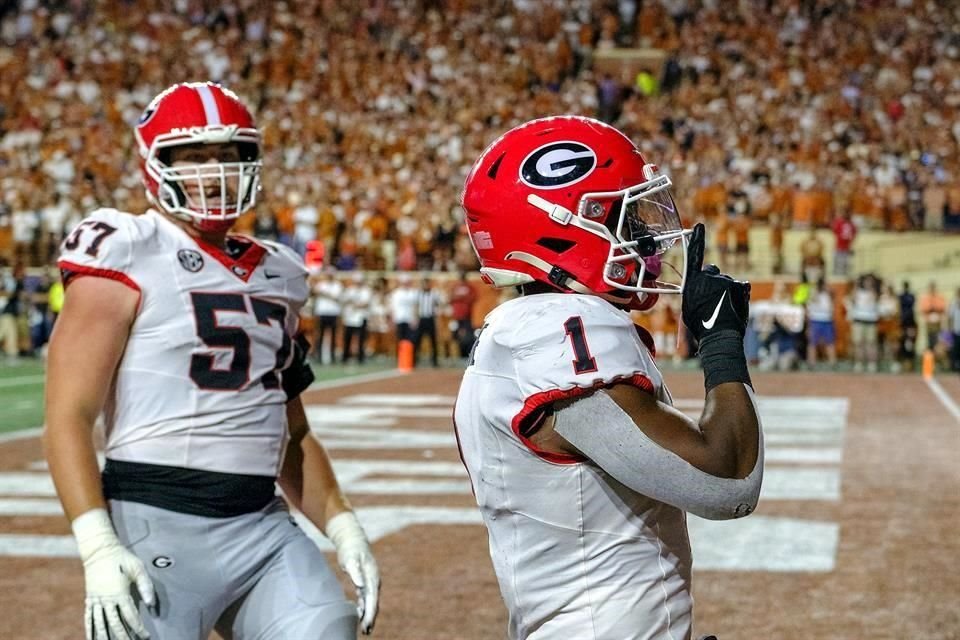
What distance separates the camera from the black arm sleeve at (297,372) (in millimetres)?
3230

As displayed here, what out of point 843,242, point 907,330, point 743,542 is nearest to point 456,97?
point 843,242

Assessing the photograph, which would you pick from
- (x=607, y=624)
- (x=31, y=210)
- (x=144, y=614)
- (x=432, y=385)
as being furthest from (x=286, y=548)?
(x=31, y=210)

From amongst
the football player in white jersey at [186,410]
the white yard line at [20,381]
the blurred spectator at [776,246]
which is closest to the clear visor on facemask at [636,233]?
the football player in white jersey at [186,410]

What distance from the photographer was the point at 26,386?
49.7 feet

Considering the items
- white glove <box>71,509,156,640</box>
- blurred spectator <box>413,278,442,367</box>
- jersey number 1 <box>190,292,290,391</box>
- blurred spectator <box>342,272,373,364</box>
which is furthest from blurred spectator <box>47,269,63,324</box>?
white glove <box>71,509,156,640</box>

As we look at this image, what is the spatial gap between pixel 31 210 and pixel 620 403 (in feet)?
70.0

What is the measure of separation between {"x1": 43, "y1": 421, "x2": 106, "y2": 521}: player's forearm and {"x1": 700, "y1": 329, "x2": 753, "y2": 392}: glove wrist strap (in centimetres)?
129

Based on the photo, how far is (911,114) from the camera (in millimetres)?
22594

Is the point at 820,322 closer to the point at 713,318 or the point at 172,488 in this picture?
the point at 172,488

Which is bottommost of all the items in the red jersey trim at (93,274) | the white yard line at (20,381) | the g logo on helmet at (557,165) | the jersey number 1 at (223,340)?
the white yard line at (20,381)

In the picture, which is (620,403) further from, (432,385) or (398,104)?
(398,104)

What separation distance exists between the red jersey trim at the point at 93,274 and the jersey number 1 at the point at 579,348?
3.83 feet

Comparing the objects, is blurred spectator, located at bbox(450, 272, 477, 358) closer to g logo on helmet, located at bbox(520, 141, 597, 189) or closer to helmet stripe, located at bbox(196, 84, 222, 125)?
helmet stripe, located at bbox(196, 84, 222, 125)

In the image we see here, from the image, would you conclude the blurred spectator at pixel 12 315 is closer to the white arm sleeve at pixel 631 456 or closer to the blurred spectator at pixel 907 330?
the blurred spectator at pixel 907 330
